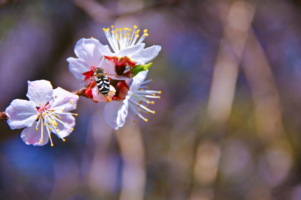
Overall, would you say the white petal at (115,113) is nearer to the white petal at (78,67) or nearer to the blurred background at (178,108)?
the white petal at (78,67)

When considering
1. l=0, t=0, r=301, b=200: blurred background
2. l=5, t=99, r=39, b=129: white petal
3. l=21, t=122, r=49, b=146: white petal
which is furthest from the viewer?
l=0, t=0, r=301, b=200: blurred background

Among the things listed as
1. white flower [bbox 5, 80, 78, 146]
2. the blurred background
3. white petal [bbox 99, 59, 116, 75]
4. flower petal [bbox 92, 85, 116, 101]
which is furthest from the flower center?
the blurred background

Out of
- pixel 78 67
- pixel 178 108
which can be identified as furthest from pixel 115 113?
pixel 178 108

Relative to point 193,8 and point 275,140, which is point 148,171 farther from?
point 193,8

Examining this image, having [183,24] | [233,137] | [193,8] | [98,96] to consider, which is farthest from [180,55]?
[98,96]

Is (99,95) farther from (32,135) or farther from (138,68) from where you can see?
(32,135)

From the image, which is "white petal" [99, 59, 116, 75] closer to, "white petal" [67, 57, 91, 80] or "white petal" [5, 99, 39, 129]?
"white petal" [67, 57, 91, 80]
